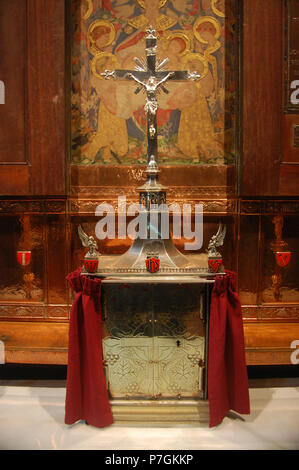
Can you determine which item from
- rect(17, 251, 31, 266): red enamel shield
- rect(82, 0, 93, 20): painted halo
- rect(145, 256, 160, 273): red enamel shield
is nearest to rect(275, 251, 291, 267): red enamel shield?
rect(145, 256, 160, 273): red enamel shield

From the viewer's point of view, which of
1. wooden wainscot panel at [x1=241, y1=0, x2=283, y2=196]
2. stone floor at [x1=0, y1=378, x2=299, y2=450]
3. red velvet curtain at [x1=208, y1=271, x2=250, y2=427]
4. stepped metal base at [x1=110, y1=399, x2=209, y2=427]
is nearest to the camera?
stone floor at [x1=0, y1=378, x2=299, y2=450]

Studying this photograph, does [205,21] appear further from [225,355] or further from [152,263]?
[225,355]

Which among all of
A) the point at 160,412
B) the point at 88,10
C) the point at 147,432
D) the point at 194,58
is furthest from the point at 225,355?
the point at 88,10

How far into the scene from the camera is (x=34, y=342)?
3.48m

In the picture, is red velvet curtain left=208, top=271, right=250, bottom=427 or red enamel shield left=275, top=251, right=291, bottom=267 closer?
red velvet curtain left=208, top=271, right=250, bottom=427

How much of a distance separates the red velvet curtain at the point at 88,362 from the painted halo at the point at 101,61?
2.23 metres

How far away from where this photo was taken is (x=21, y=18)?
3.67 metres

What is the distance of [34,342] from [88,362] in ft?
3.28

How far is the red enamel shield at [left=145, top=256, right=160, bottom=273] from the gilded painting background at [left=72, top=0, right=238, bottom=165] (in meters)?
1.49

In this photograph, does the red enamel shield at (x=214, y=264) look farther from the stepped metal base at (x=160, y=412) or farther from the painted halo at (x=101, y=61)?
the painted halo at (x=101, y=61)

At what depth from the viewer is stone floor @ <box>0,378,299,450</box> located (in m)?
2.54

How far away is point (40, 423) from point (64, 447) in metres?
0.38

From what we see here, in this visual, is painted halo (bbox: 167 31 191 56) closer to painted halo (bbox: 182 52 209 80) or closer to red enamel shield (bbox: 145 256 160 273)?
painted halo (bbox: 182 52 209 80)

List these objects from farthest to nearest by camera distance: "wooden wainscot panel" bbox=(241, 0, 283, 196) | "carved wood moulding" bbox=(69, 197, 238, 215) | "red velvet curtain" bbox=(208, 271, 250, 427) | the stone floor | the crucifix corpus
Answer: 1. "carved wood moulding" bbox=(69, 197, 238, 215)
2. "wooden wainscot panel" bbox=(241, 0, 283, 196)
3. the crucifix corpus
4. "red velvet curtain" bbox=(208, 271, 250, 427)
5. the stone floor
